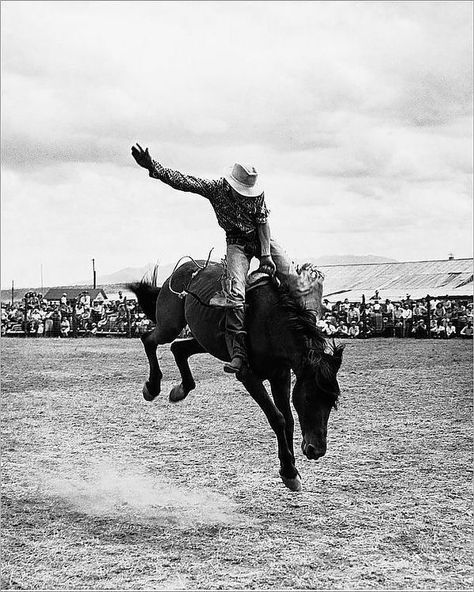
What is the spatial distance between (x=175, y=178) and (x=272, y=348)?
1634mm

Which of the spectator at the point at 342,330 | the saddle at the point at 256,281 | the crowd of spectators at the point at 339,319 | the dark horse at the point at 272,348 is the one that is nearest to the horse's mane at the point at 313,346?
the dark horse at the point at 272,348

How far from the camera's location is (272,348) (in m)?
5.77

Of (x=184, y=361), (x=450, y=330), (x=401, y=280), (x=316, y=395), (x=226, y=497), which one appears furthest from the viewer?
(x=401, y=280)

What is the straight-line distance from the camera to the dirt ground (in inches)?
213

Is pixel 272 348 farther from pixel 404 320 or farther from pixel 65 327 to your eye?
pixel 65 327

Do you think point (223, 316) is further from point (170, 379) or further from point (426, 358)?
point (426, 358)

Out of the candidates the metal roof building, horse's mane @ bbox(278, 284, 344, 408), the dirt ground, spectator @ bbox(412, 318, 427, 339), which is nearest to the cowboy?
horse's mane @ bbox(278, 284, 344, 408)

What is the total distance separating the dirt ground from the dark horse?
2.69 ft

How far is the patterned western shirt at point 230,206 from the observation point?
5.21 meters

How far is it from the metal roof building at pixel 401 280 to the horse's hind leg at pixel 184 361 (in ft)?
97.4

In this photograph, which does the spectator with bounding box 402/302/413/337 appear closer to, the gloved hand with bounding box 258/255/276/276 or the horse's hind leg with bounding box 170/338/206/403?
the horse's hind leg with bounding box 170/338/206/403

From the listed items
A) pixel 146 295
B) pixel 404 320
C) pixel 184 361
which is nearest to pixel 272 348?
pixel 184 361

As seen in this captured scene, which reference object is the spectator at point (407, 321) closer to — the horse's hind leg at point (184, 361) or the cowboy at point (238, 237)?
the horse's hind leg at point (184, 361)

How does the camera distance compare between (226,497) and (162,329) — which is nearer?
(162,329)
